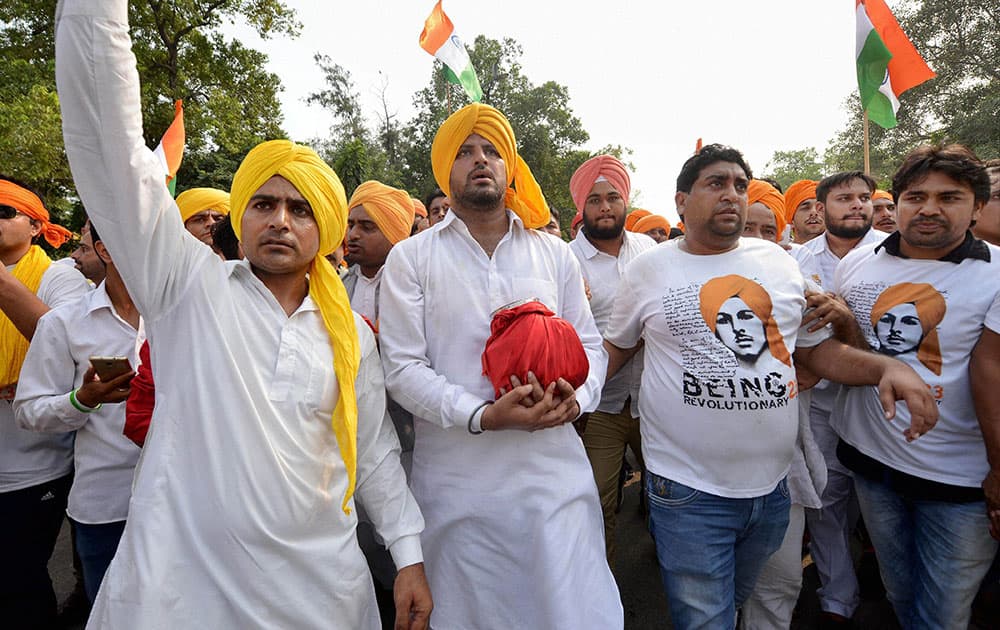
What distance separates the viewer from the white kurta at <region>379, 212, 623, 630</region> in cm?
212

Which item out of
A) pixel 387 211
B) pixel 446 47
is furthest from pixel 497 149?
pixel 446 47

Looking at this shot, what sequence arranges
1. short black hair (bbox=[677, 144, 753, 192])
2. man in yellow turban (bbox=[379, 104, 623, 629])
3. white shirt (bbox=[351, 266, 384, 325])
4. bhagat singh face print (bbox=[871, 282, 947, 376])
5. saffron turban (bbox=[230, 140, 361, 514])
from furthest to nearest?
1. white shirt (bbox=[351, 266, 384, 325])
2. short black hair (bbox=[677, 144, 753, 192])
3. bhagat singh face print (bbox=[871, 282, 947, 376])
4. man in yellow turban (bbox=[379, 104, 623, 629])
5. saffron turban (bbox=[230, 140, 361, 514])

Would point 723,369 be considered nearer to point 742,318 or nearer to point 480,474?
point 742,318

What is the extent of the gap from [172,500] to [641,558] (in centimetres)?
341

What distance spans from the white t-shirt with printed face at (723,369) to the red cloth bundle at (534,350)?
0.61m

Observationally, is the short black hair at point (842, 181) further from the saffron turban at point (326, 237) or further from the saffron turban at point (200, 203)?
the saffron turban at point (200, 203)

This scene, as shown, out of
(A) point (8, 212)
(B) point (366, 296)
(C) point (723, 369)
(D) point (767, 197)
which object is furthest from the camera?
(D) point (767, 197)

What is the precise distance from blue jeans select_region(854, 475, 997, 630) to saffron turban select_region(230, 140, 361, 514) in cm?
250

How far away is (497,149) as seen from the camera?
2535 mm

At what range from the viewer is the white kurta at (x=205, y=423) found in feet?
4.55

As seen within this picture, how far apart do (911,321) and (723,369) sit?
0.94m

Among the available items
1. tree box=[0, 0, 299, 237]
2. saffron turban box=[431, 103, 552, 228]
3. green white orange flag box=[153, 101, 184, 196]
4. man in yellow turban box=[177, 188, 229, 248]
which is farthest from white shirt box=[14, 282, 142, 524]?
tree box=[0, 0, 299, 237]

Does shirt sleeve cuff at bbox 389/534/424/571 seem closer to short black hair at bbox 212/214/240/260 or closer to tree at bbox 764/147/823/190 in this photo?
short black hair at bbox 212/214/240/260

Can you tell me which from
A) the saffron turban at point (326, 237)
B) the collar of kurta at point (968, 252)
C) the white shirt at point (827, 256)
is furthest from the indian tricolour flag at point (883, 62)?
the saffron turban at point (326, 237)
